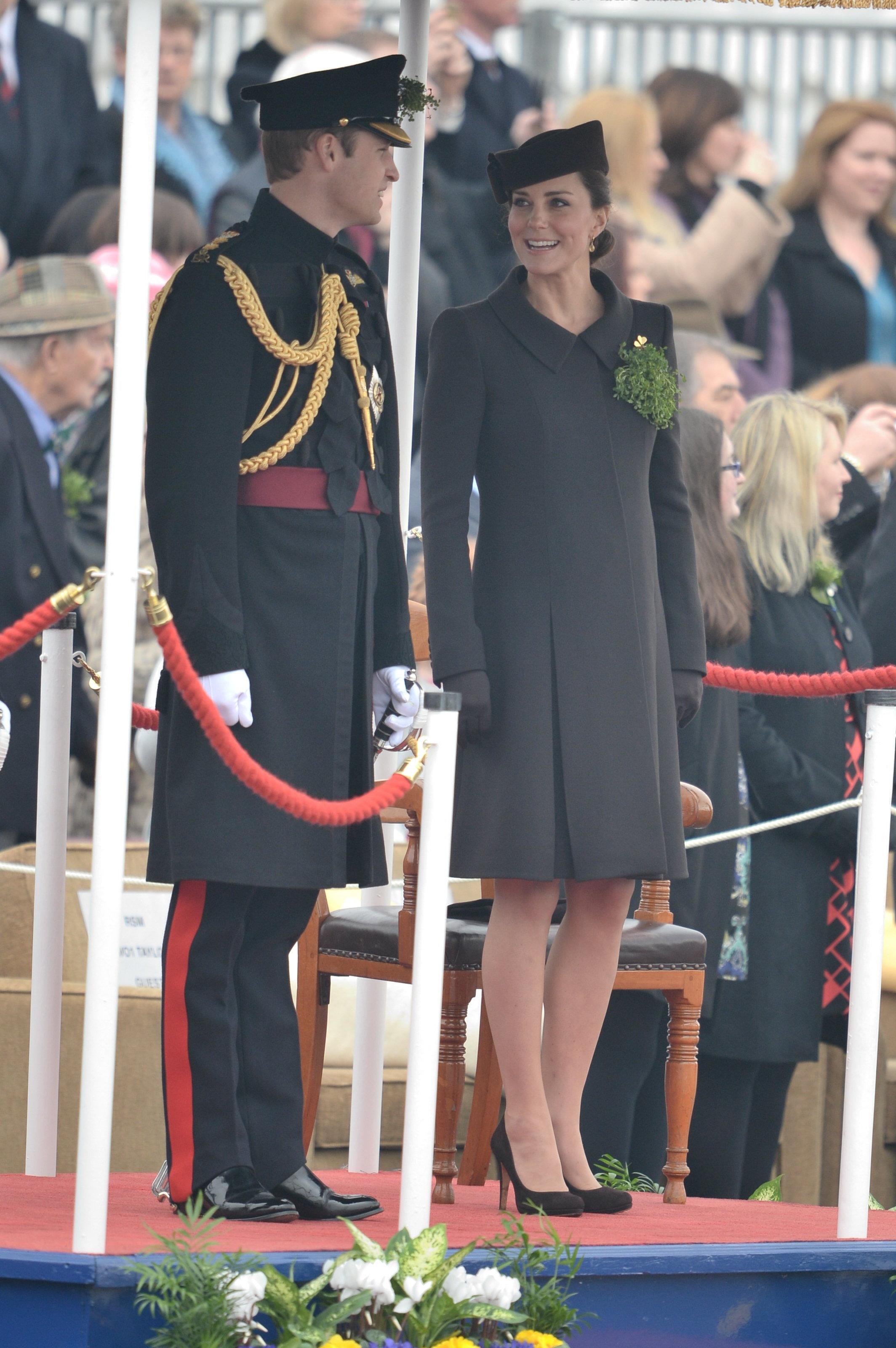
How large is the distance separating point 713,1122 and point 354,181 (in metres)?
2.68

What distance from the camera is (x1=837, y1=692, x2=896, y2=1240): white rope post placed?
10.5ft

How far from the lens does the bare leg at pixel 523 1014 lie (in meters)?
3.22

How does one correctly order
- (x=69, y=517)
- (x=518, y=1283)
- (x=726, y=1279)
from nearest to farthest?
(x=518, y=1283)
(x=726, y=1279)
(x=69, y=517)

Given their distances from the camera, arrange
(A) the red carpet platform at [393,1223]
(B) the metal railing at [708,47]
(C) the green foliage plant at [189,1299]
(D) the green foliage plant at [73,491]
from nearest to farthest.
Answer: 1. (C) the green foliage plant at [189,1299]
2. (A) the red carpet platform at [393,1223]
3. (D) the green foliage plant at [73,491]
4. (B) the metal railing at [708,47]

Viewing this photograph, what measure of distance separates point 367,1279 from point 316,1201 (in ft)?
1.51

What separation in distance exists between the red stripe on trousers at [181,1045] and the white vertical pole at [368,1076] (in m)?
0.92

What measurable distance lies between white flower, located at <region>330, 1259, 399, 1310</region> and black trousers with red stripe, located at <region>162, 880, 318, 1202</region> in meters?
0.42

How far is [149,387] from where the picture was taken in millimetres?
3125

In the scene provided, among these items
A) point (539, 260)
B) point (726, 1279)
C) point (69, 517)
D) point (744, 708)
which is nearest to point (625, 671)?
point (539, 260)

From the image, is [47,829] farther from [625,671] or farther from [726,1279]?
[726,1279]

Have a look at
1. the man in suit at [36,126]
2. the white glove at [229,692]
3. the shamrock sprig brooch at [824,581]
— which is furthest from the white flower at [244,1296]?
the man in suit at [36,126]

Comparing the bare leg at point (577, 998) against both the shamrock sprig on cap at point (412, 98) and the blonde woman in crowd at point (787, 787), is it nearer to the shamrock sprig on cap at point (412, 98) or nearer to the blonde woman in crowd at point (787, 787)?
the shamrock sprig on cap at point (412, 98)

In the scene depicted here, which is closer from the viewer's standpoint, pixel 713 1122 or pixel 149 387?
pixel 149 387

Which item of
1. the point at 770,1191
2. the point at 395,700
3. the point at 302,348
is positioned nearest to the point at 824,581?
the point at 770,1191
